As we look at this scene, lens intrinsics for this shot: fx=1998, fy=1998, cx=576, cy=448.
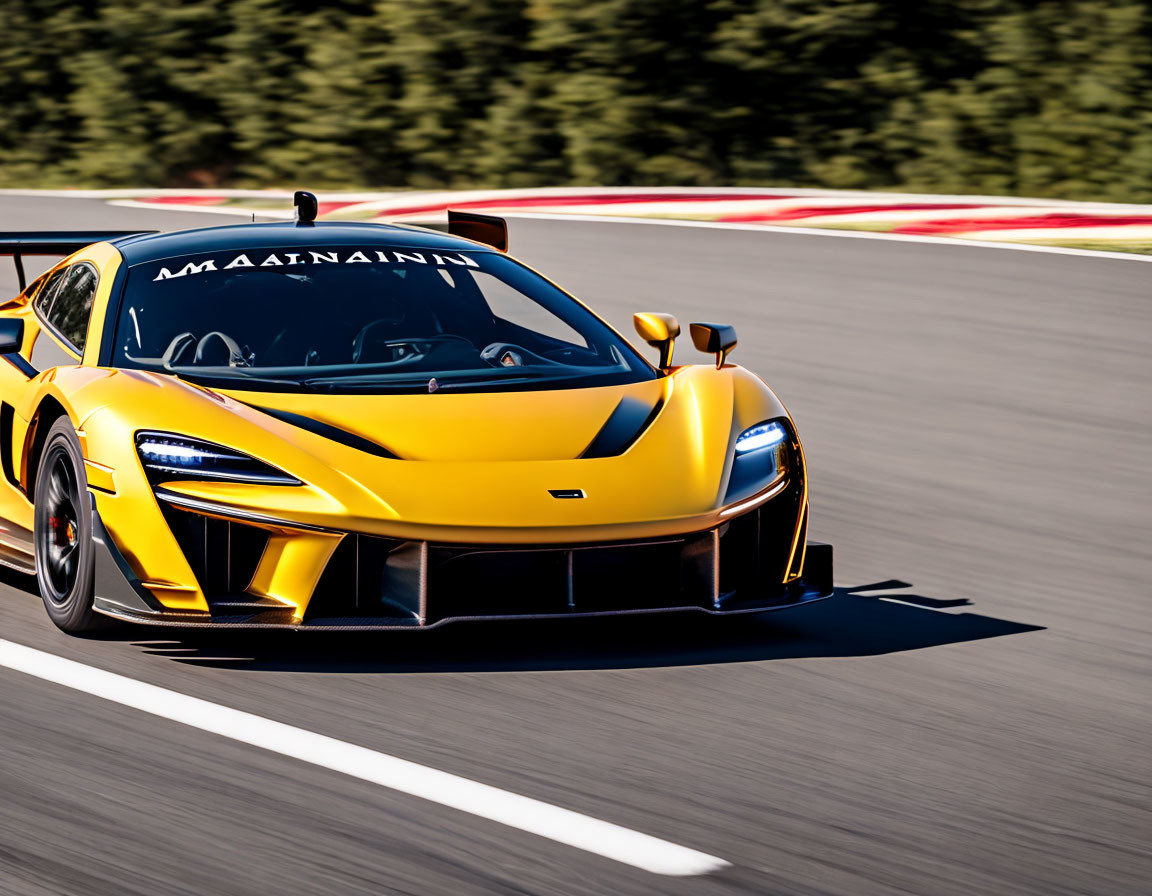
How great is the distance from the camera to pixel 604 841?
3.76 meters

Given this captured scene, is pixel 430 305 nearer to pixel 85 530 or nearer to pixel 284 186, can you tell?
pixel 85 530

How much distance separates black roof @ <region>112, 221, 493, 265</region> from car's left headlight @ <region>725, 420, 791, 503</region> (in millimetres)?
1469

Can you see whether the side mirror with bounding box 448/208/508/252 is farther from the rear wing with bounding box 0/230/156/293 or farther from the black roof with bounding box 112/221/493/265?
the rear wing with bounding box 0/230/156/293

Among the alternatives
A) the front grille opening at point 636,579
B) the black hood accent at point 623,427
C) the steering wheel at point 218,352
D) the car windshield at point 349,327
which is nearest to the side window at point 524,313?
the car windshield at point 349,327

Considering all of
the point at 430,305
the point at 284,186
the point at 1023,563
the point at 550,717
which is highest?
the point at 430,305

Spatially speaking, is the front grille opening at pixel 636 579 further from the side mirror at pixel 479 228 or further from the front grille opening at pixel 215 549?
the side mirror at pixel 479 228

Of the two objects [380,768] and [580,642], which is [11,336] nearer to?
[580,642]

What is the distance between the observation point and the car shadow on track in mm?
5070

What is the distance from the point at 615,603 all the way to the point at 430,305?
160 centimetres

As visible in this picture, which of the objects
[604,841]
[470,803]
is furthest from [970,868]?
[470,803]

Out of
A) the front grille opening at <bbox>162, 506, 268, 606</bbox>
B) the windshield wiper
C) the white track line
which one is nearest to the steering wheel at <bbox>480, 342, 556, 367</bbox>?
the windshield wiper

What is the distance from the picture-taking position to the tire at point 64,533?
516 centimetres

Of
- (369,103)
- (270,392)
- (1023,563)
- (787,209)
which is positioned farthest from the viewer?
(369,103)

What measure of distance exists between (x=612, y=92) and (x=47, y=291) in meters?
13.3
